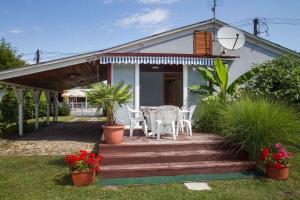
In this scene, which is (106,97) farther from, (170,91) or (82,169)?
(170,91)

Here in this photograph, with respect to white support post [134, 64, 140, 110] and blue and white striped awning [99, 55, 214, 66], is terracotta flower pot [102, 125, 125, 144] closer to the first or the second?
white support post [134, 64, 140, 110]

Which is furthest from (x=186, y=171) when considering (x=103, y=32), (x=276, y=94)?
(x=103, y=32)

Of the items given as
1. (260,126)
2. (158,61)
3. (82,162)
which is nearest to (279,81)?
(260,126)

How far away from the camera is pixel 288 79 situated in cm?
1140

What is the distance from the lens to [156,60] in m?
12.4

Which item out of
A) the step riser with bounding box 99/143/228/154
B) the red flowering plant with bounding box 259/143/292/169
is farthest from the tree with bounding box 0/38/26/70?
the red flowering plant with bounding box 259/143/292/169

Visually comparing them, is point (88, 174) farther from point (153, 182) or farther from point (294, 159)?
point (294, 159)

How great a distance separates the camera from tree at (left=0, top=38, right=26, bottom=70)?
3284 centimetres

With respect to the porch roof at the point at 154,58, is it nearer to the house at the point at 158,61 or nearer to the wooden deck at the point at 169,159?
the house at the point at 158,61

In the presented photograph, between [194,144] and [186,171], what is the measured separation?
1.29 metres

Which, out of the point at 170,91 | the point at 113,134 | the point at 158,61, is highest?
the point at 158,61

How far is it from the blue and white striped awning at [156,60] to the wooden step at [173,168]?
18.3 ft

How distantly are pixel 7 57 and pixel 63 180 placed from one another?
1201 inches

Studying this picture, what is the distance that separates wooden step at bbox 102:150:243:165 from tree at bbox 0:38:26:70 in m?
28.6
